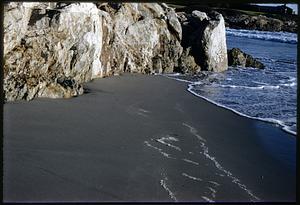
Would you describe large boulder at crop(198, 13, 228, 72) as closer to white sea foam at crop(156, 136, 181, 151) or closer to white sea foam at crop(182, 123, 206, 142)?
white sea foam at crop(182, 123, 206, 142)

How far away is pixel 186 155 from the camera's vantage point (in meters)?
5.38

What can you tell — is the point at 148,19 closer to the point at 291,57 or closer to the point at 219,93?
the point at 219,93

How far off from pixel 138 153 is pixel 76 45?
400 cm

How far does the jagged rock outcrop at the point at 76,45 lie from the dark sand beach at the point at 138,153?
22.3 inches

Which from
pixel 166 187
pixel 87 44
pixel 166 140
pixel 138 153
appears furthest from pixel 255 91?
pixel 166 187

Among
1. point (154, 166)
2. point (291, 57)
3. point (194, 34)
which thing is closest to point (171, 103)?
point (154, 166)

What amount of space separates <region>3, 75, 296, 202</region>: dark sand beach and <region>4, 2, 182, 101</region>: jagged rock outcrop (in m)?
0.57

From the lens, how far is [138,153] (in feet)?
17.2

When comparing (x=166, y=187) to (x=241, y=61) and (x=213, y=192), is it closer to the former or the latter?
(x=213, y=192)

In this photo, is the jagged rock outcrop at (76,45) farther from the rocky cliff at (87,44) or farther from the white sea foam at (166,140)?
the white sea foam at (166,140)

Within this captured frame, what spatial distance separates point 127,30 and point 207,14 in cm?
459

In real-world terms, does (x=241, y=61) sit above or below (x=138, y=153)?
above

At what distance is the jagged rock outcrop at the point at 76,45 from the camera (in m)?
7.02

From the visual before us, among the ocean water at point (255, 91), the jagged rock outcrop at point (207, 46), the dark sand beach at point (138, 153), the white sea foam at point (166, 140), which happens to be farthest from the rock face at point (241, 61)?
the white sea foam at point (166, 140)
